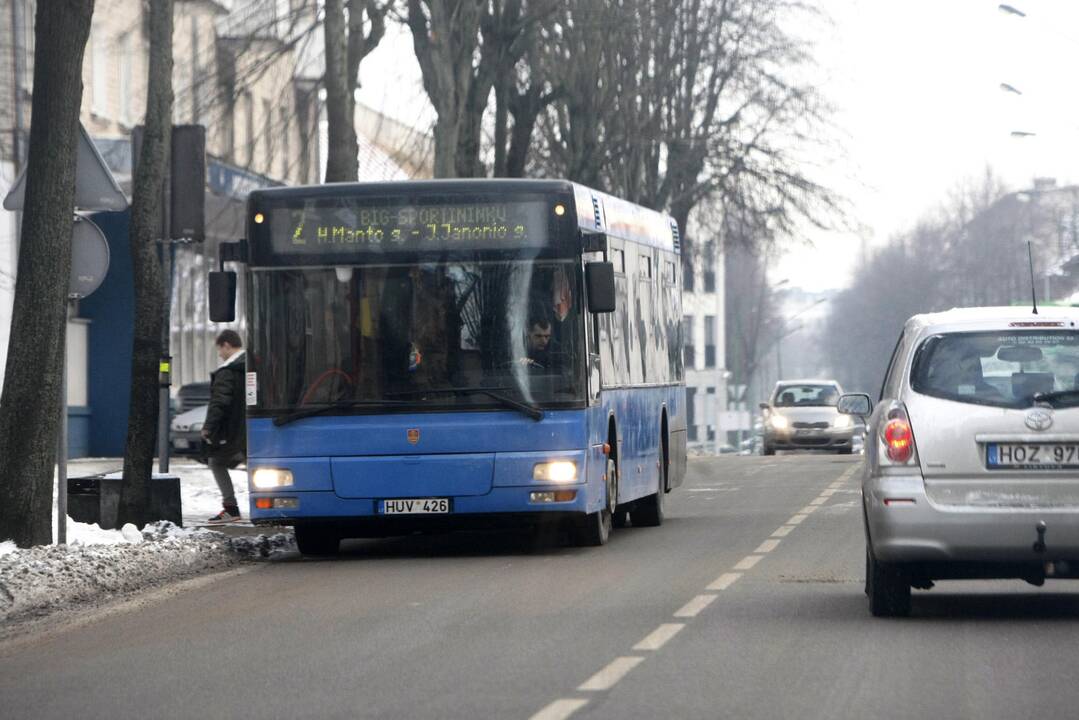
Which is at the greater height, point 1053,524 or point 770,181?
point 770,181

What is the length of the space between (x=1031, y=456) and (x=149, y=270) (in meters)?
9.35

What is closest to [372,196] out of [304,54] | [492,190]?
[492,190]

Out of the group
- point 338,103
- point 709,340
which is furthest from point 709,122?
point 709,340

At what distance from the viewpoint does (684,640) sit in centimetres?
1116

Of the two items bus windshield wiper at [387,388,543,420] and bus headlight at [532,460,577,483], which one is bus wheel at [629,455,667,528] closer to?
bus headlight at [532,460,577,483]

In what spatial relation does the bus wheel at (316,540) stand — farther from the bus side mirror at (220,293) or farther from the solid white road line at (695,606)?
the solid white road line at (695,606)

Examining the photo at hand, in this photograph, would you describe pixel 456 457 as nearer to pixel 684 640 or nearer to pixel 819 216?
pixel 684 640

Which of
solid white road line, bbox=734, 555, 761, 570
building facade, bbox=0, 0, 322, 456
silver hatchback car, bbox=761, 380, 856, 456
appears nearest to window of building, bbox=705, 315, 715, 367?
silver hatchback car, bbox=761, 380, 856, 456

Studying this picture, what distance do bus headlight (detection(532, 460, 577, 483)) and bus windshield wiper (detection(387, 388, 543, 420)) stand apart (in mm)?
353

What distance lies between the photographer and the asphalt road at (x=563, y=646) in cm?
903

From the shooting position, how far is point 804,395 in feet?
163

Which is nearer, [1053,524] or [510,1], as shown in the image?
[1053,524]

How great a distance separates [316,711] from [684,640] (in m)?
2.79

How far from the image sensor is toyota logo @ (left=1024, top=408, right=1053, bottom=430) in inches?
455
